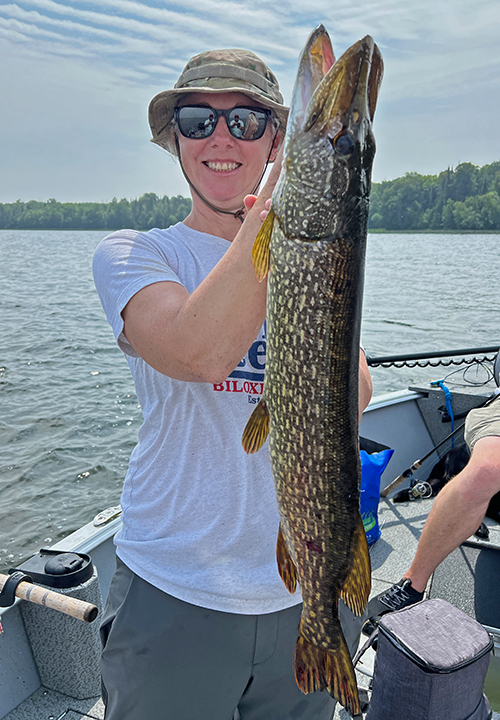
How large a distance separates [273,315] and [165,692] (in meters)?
1.10

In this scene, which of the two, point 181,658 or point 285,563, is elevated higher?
point 285,563

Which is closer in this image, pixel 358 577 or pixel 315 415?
pixel 315 415

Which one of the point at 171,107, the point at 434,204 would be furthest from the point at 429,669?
the point at 434,204

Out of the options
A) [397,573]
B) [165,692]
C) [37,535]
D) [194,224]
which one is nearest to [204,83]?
[194,224]

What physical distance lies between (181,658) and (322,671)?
0.39 m

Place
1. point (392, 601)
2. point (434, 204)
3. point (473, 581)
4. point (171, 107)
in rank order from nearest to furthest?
point (171, 107), point (392, 601), point (473, 581), point (434, 204)

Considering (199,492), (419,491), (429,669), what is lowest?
(419,491)

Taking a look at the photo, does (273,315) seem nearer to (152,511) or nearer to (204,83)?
(152,511)

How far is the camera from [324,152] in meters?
1.23

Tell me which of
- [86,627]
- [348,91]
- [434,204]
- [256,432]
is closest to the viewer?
[348,91]

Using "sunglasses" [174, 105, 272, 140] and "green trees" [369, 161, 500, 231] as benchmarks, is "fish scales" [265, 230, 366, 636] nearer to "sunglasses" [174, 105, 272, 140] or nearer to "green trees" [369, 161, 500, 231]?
"sunglasses" [174, 105, 272, 140]

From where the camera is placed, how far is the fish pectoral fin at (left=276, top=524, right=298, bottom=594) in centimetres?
151

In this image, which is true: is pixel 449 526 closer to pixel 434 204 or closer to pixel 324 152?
pixel 324 152

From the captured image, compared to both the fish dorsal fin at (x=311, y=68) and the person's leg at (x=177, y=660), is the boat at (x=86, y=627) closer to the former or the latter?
the person's leg at (x=177, y=660)
